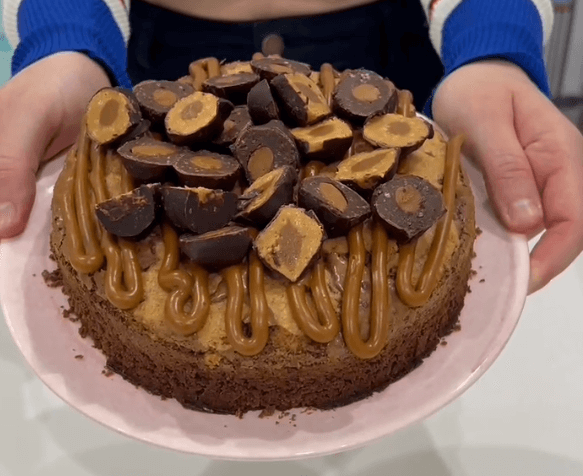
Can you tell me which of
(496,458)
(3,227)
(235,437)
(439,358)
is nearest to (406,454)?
(496,458)

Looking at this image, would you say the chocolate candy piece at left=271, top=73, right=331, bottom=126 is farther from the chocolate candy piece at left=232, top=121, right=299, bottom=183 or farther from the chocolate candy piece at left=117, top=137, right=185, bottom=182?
the chocolate candy piece at left=117, top=137, right=185, bottom=182

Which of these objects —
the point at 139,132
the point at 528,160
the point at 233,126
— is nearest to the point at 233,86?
the point at 233,126

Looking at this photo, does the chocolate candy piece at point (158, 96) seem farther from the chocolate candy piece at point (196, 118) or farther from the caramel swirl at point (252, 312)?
the caramel swirl at point (252, 312)

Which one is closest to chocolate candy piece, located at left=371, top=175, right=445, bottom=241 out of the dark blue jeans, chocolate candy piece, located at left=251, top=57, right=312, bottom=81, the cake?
the cake

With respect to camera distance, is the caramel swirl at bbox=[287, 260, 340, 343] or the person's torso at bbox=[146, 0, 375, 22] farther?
the person's torso at bbox=[146, 0, 375, 22]

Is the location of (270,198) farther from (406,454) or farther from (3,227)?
(406,454)
